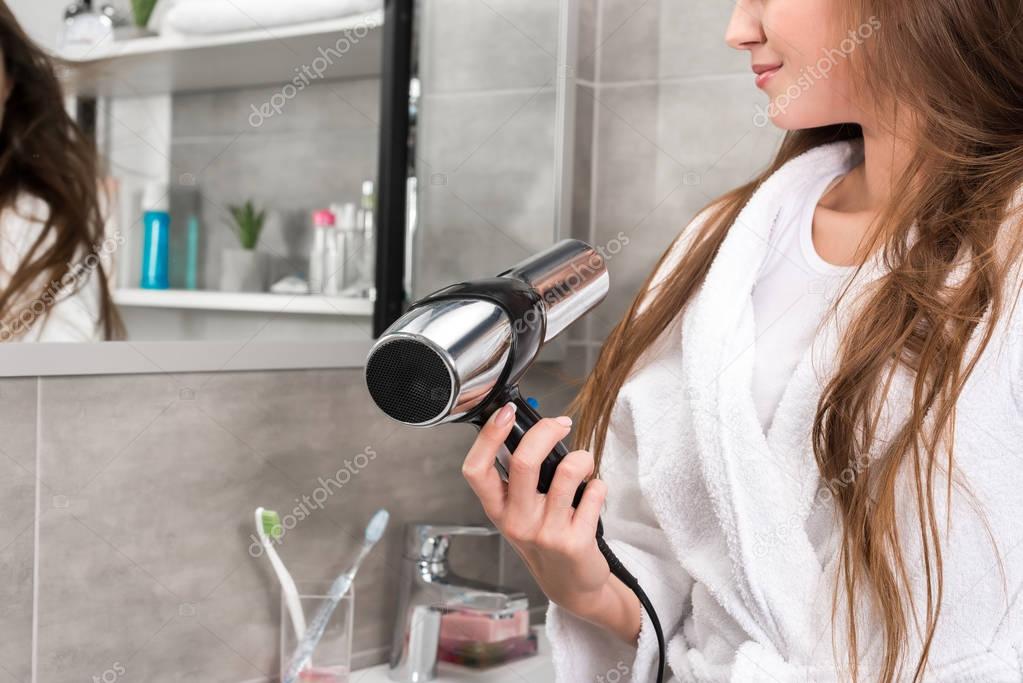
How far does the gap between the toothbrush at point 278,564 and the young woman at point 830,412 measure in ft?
0.80

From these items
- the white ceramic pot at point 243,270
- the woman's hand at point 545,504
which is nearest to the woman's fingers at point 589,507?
the woman's hand at point 545,504

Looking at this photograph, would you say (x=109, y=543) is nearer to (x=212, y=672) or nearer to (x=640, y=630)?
(x=212, y=672)

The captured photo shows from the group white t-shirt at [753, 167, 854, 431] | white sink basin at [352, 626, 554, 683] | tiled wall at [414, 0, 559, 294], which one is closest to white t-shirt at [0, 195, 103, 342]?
tiled wall at [414, 0, 559, 294]

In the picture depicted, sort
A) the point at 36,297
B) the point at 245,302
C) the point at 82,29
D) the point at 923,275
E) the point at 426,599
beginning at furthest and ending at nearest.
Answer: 1. the point at 245,302
2. the point at 82,29
3. the point at 36,297
4. the point at 426,599
5. the point at 923,275

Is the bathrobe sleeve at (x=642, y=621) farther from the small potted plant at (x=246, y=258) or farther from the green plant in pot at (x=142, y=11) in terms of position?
the green plant in pot at (x=142, y=11)

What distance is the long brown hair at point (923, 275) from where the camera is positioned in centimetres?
77

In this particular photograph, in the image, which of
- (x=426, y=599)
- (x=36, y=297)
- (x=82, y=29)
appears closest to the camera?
(x=426, y=599)

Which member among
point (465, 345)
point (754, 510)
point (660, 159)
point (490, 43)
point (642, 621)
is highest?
point (490, 43)

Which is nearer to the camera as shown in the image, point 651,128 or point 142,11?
point 651,128

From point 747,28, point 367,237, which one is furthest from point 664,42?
point 367,237

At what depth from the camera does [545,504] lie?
2.42 feet

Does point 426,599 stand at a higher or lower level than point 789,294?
lower

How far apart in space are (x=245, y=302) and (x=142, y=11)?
458 millimetres

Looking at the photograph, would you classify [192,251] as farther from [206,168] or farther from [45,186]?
[45,186]
